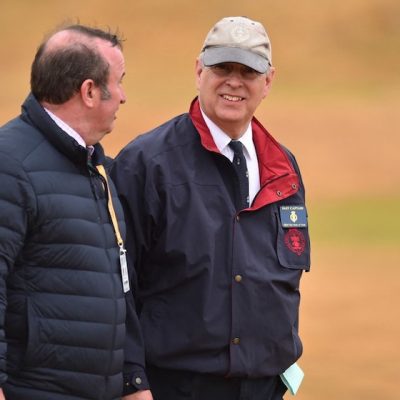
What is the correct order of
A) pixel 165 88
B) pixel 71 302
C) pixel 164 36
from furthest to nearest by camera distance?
pixel 164 36, pixel 165 88, pixel 71 302

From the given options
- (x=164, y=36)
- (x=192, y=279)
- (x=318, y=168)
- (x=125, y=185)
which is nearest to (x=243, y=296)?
(x=192, y=279)

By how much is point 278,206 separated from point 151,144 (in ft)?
1.36

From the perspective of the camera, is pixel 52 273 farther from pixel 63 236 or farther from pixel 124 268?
pixel 124 268

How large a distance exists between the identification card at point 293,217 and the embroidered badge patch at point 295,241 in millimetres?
19

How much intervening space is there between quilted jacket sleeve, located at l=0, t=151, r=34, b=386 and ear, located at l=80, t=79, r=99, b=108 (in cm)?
28

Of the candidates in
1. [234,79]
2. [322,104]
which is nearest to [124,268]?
[234,79]

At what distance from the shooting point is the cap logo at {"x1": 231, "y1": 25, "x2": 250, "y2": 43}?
149 inches

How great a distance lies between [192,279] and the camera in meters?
3.64

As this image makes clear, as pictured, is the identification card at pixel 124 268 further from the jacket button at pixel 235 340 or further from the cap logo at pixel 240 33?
the cap logo at pixel 240 33

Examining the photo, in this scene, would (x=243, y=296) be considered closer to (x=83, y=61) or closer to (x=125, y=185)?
(x=125, y=185)

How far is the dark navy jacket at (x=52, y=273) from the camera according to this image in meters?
3.11

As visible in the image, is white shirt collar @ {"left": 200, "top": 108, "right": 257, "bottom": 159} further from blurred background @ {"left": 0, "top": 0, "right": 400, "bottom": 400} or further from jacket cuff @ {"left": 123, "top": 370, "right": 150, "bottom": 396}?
blurred background @ {"left": 0, "top": 0, "right": 400, "bottom": 400}

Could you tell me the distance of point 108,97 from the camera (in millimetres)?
3340

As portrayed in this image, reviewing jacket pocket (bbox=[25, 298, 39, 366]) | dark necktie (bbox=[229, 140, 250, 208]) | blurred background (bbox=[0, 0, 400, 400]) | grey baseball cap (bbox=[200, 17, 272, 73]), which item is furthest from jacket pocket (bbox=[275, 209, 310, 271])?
blurred background (bbox=[0, 0, 400, 400])
